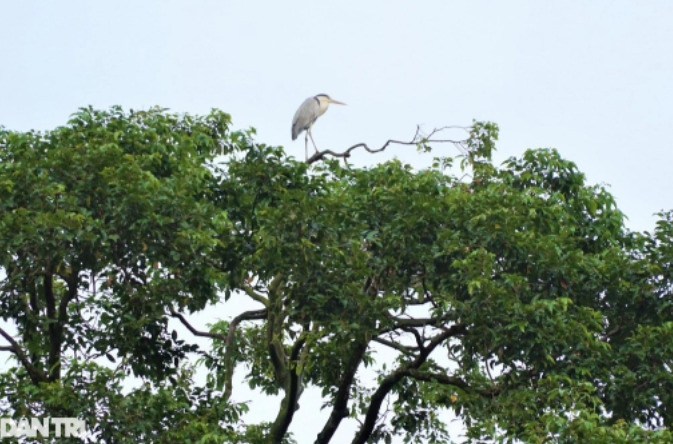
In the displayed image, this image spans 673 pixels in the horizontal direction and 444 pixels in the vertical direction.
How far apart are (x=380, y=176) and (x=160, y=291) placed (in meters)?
2.92

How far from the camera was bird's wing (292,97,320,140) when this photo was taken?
1970 cm

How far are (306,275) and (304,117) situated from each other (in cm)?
768

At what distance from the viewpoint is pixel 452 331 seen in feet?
43.1

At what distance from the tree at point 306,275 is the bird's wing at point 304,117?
5164 millimetres

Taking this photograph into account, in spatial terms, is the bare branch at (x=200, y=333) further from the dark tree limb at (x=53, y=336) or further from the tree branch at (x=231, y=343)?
the dark tree limb at (x=53, y=336)

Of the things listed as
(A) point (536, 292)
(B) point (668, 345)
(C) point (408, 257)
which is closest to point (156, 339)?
(C) point (408, 257)

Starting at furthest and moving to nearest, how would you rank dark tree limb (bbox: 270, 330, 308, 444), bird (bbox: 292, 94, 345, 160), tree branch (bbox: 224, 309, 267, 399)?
bird (bbox: 292, 94, 345, 160)
tree branch (bbox: 224, 309, 267, 399)
dark tree limb (bbox: 270, 330, 308, 444)

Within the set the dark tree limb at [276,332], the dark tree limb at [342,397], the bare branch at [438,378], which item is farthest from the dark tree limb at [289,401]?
the bare branch at [438,378]

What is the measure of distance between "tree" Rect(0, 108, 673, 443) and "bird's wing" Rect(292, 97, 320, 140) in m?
5.16

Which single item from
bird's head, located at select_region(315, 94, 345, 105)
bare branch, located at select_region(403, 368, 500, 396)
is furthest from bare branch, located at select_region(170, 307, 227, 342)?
bird's head, located at select_region(315, 94, 345, 105)

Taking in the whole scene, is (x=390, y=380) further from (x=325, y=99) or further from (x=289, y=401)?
(x=325, y=99)

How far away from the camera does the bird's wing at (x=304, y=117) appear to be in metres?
19.7

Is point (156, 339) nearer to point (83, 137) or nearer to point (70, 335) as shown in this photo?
point (70, 335)

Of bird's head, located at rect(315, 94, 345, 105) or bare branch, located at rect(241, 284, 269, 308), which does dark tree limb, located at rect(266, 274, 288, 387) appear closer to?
bare branch, located at rect(241, 284, 269, 308)
